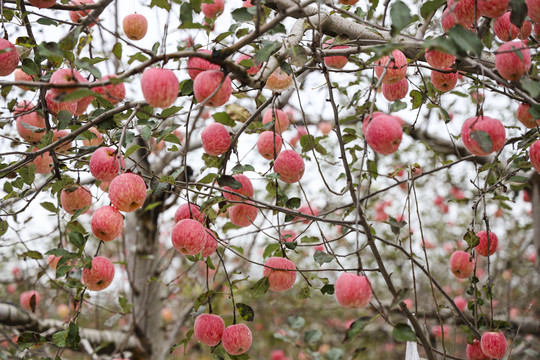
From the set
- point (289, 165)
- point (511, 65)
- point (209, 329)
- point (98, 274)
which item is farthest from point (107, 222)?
point (511, 65)

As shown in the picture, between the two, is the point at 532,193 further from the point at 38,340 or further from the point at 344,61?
the point at 38,340

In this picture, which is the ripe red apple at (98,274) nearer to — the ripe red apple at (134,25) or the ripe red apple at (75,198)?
the ripe red apple at (75,198)

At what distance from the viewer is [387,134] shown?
1.11 meters

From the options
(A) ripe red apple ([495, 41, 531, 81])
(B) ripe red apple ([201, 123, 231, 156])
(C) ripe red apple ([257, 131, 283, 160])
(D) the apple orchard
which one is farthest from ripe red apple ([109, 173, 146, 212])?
(A) ripe red apple ([495, 41, 531, 81])

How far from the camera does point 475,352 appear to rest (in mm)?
1602

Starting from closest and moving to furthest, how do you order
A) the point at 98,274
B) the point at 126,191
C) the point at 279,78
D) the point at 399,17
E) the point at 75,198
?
the point at 399,17
the point at 126,191
the point at 279,78
the point at 98,274
the point at 75,198

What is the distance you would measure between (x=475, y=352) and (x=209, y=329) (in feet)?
3.25

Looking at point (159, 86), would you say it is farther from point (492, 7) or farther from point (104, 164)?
point (492, 7)

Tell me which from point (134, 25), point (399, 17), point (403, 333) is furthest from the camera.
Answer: point (134, 25)

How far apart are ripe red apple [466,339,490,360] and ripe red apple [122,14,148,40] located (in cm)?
179

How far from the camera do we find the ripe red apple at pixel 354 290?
1.09 m

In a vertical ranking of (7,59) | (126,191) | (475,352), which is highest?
(7,59)

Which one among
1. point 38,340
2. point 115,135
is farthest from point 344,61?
point 38,340

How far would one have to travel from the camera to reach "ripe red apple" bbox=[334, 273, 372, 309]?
1.09 metres
